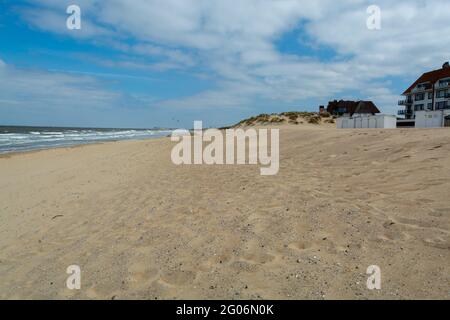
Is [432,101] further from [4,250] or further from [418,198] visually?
[4,250]

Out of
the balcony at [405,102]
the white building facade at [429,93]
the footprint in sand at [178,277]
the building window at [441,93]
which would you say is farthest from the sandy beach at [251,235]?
the balcony at [405,102]

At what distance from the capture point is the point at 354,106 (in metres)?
67.9

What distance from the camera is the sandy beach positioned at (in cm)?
257

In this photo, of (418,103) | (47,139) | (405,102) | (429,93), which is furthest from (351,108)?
(47,139)

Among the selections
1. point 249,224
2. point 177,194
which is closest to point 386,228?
point 249,224

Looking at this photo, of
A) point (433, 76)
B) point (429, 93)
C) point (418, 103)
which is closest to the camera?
point (429, 93)

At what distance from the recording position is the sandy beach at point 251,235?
257 cm

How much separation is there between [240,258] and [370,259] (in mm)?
1301

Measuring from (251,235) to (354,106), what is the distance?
7294 centimetres

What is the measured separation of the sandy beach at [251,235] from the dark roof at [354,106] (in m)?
63.7

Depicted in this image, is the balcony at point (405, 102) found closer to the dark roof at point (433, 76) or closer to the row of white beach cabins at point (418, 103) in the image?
the row of white beach cabins at point (418, 103)

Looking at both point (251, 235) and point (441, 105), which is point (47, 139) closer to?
point (251, 235)

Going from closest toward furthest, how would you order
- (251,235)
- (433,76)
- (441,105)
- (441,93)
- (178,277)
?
1. (178,277)
2. (251,235)
3. (441,105)
4. (441,93)
5. (433,76)
